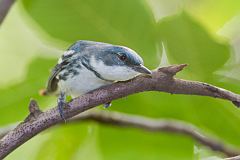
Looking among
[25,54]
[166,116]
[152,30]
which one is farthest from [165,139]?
[25,54]

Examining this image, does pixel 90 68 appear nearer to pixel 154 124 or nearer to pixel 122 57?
pixel 122 57

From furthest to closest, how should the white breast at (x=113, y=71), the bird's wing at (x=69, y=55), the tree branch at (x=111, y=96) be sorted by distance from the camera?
the bird's wing at (x=69, y=55) → the white breast at (x=113, y=71) → the tree branch at (x=111, y=96)

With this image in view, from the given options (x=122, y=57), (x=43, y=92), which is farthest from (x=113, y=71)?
(x=43, y=92)

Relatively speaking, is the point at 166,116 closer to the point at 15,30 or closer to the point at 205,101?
the point at 205,101

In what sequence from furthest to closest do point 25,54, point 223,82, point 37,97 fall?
point 25,54 → point 37,97 → point 223,82

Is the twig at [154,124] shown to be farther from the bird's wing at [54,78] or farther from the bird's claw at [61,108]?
the bird's claw at [61,108]

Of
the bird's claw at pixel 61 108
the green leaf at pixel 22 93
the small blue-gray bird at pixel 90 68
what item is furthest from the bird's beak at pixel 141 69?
the green leaf at pixel 22 93
